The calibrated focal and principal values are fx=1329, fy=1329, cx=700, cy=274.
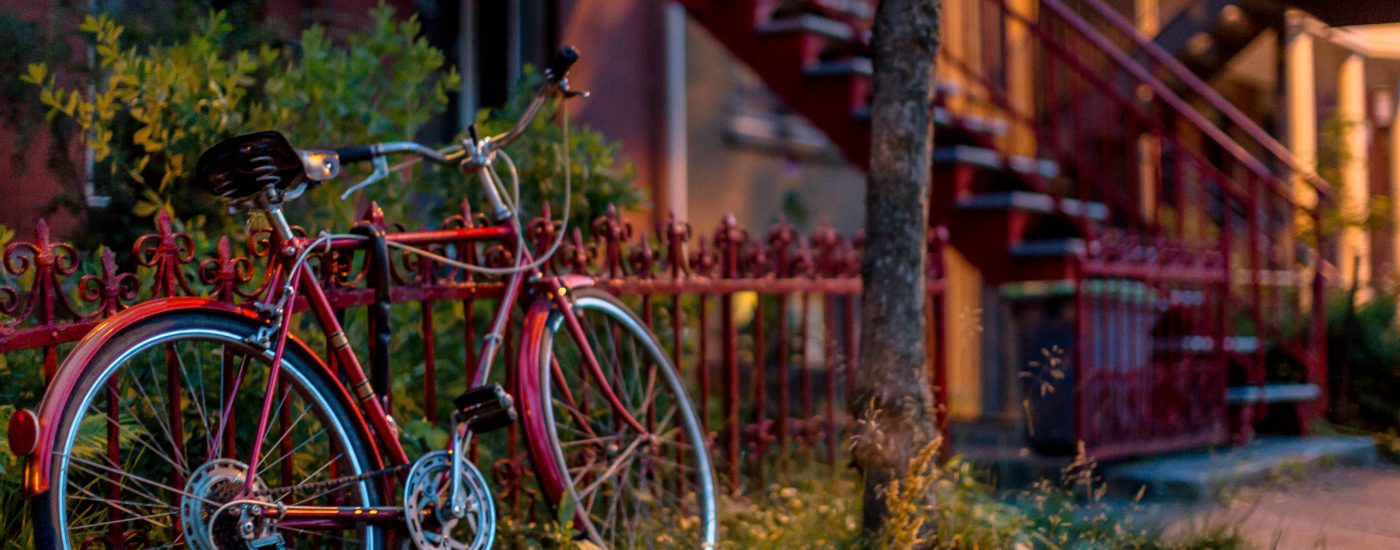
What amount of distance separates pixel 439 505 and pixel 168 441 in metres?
0.56

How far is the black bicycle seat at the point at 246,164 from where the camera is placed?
2.49 m

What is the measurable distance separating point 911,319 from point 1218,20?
771 cm

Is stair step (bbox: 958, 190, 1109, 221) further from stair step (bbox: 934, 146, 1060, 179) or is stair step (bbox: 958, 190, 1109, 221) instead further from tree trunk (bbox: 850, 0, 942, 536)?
tree trunk (bbox: 850, 0, 942, 536)

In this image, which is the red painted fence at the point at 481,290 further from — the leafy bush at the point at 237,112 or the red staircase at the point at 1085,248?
the red staircase at the point at 1085,248

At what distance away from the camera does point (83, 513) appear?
266cm

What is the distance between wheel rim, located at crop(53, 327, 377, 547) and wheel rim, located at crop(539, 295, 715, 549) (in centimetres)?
59

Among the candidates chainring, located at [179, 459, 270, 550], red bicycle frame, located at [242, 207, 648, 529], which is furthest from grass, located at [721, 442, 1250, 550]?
chainring, located at [179, 459, 270, 550]

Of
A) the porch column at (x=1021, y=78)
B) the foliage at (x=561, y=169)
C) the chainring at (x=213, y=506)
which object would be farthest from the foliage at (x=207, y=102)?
the porch column at (x=1021, y=78)

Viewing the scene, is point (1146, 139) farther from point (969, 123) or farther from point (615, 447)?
point (615, 447)

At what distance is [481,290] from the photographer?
344 centimetres

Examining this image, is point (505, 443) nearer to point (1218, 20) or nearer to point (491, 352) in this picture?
point (491, 352)

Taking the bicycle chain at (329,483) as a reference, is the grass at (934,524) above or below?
below

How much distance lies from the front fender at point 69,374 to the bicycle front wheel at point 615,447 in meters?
0.94

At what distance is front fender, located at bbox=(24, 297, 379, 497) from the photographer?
204 centimetres
